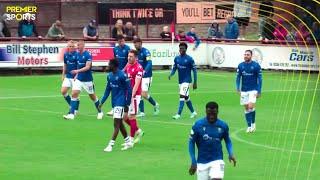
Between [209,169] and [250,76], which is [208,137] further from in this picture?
[250,76]

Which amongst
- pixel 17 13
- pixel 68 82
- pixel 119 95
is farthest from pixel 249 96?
pixel 17 13

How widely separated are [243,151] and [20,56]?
76.7 feet

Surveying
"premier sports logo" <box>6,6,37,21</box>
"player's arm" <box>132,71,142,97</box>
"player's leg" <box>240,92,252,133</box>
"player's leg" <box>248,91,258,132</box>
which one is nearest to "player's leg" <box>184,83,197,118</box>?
"player's leg" <box>240,92,252,133</box>

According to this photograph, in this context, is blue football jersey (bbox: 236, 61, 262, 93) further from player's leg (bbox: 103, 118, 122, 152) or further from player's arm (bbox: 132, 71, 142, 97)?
player's leg (bbox: 103, 118, 122, 152)

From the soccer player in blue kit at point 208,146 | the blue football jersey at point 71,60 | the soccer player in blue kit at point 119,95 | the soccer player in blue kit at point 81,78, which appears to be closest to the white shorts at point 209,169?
the soccer player in blue kit at point 208,146

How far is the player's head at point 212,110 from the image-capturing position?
15.5 meters

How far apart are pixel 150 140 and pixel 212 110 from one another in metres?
8.99

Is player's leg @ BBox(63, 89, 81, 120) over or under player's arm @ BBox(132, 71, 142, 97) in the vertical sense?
under

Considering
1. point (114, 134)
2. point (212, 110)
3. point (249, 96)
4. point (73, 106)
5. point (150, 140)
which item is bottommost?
point (150, 140)

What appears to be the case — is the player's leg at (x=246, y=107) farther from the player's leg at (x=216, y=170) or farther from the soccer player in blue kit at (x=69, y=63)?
the player's leg at (x=216, y=170)

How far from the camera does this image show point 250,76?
86.6 ft

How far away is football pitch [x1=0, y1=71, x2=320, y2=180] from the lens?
65.3 ft

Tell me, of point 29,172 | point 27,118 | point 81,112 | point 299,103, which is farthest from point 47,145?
point 299,103

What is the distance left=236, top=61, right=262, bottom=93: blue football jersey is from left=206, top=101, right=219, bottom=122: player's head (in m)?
10.8
